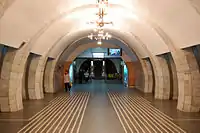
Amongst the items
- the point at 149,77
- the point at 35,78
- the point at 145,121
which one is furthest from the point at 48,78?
the point at 145,121

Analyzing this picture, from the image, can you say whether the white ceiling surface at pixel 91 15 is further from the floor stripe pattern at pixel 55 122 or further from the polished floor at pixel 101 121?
the floor stripe pattern at pixel 55 122

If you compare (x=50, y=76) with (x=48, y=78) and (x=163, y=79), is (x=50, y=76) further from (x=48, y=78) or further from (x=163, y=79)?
(x=163, y=79)

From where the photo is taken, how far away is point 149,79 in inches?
735

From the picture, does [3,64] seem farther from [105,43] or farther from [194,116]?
[105,43]

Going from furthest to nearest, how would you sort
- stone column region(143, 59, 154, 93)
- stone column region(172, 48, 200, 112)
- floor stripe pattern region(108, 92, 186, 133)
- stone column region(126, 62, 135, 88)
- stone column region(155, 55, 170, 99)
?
stone column region(126, 62, 135, 88) → stone column region(143, 59, 154, 93) → stone column region(155, 55, 170, 99) → stone column region(172, 48, 200, 112) → floor stripe pattern region(108, 92, 186, 133)

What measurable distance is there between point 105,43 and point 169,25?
636 inches

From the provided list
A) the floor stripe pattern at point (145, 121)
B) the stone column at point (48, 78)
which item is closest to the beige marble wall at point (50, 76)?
the stone column at point (48, 78)

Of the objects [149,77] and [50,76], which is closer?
[149,77]

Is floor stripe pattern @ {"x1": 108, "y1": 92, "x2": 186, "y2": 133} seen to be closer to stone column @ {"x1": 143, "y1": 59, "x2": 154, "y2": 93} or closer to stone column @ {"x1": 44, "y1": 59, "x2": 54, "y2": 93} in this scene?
stone column @ {"x1": 143, "y1": 59, "x2": 154, "y2": 93}

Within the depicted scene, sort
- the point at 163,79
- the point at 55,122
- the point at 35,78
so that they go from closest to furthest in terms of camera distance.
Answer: the point at 55,122, the point at 163,79, the point at 35,78

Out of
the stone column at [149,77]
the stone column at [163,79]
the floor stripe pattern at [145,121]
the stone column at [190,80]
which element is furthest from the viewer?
the stone column at [149,77]

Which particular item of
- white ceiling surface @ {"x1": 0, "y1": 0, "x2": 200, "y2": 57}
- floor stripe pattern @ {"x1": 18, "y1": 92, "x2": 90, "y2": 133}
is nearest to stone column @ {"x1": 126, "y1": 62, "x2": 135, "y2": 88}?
white ceiling surface @ {"x1": 0, "y1": 0, "x2": 200, "y2": 57}

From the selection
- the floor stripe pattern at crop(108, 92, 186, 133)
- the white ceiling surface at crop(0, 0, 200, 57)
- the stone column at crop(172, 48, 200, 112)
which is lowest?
the floor stripe pattern at crop(108, 92, 186, 133)

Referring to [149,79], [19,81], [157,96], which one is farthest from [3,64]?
[149,79]
